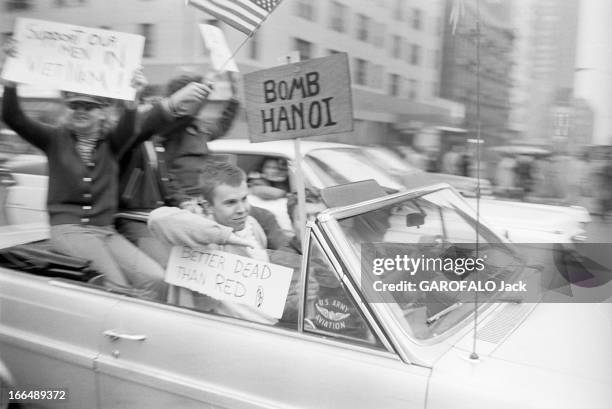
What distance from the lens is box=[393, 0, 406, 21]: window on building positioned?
3.00 meters

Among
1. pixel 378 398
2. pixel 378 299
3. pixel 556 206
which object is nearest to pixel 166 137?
pixel 378 299

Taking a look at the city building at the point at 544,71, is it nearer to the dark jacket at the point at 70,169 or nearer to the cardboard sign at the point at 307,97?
the cardboard sign at the point at 307,97

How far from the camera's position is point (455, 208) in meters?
2.65

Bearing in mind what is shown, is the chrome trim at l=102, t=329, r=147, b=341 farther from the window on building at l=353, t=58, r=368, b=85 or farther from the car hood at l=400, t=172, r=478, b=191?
the car hood at l=400, t=172, r=478, b=191

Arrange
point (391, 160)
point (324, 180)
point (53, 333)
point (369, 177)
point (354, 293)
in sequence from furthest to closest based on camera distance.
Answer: point (324, 180) → point (369, 177) → point (391, 160) → point (53, 333) → point (354, 293)

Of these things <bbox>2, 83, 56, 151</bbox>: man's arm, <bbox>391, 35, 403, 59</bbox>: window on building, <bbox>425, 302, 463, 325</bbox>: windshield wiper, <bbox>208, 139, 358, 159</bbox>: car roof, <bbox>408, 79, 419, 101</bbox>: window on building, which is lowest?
<bbox>425, 302, 463, 325</bbox>: windshield wiper

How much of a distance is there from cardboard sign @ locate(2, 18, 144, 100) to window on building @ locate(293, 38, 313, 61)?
26.3 inches

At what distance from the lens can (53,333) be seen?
2.34 m

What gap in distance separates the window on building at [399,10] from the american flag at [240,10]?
2.59ft

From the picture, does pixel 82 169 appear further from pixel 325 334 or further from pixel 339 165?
pixel 339 165

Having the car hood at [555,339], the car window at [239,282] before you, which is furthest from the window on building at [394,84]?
the car hood at [555,339]

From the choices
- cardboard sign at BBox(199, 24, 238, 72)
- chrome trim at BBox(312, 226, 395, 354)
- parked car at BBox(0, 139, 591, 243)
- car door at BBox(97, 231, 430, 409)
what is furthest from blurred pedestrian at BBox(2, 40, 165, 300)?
parked car at BBox(0, 139, 591, 243)
